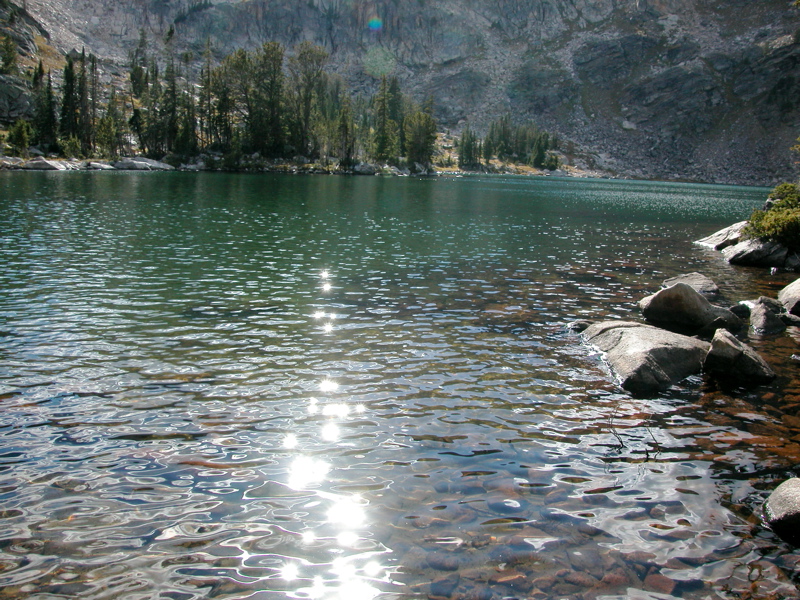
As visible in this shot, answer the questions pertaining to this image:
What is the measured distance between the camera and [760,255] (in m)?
34.8

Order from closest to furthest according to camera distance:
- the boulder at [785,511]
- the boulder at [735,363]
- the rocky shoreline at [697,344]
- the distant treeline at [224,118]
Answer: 1. the boulder at [785,511]
2. the rocky shoreline at [697,344]
3. the boulder at [735,363]
4. the distant treeline at [224,118]

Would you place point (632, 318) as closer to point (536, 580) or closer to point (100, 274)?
point (536, 580)

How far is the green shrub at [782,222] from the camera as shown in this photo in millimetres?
33094

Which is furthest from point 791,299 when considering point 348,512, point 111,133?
point 111,133

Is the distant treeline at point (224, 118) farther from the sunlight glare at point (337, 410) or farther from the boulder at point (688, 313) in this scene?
the sunlight glare at point (337, 410)

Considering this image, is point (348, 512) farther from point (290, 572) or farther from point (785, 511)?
point (785, 511)

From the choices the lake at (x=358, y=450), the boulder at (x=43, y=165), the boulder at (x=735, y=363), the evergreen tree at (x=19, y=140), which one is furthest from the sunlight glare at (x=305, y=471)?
the evergreen tree at (x=19, y=140)

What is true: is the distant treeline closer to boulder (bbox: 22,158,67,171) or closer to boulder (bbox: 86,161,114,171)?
boulder (bbox: 86,161,114,171)

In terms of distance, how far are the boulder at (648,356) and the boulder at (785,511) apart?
493 cm

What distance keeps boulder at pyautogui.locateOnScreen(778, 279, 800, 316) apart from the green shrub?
42.7ft

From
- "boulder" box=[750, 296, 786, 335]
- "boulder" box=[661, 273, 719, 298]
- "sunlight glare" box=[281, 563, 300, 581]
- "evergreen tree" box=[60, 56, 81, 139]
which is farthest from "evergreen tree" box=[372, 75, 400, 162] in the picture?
"sunlight glare" box=[281, 563, 300, 581]

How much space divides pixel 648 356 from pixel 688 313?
663 centimetres

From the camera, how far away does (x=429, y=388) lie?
1316 centimetres

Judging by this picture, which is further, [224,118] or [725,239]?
[224,118]
